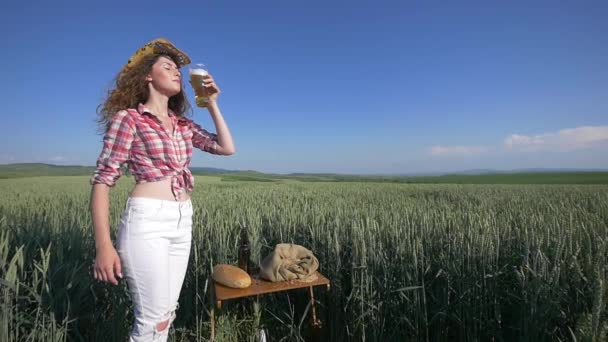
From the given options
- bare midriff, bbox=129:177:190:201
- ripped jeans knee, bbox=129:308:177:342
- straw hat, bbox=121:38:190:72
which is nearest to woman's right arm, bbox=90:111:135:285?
bare midriff, bbox=129:177:190:201

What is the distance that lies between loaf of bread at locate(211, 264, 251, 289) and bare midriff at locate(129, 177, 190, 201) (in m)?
0.65

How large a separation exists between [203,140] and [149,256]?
726mm

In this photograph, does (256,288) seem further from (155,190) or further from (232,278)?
(155,190)

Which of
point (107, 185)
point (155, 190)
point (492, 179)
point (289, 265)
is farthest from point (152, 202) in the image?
point (492, 179)

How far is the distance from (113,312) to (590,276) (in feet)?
9.60

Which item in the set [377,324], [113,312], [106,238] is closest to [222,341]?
[113,312]

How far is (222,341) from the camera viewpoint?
2492 mm

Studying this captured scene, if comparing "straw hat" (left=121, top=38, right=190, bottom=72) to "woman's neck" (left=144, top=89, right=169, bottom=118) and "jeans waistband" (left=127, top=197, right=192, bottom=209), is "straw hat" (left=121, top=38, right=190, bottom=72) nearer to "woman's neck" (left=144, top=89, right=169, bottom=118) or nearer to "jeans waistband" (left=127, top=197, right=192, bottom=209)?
"woman's neck" (left=144, top=89, right=169, bottom=118)

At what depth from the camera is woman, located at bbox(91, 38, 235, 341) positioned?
145cm

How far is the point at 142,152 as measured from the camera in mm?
1557

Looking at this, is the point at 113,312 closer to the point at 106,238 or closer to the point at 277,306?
the point at 277,306

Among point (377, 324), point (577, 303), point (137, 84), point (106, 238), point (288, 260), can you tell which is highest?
point (137, 84)

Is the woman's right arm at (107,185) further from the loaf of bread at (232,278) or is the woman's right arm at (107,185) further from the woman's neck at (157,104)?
the loaf of bread at (232,278)

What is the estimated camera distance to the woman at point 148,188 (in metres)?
1.45
